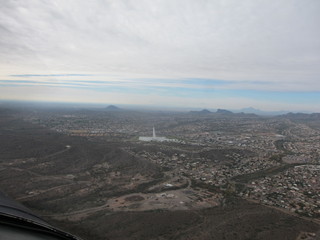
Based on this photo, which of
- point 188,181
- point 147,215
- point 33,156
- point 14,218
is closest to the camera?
point 14,218

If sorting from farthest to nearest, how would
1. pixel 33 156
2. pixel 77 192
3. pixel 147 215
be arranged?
pixel 33 156
pixel 77 192
pixel 147 215

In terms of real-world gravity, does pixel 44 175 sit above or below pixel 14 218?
below

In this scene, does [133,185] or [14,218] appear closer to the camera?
[14,218]

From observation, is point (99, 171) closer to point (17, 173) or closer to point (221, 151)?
point (17, 173)

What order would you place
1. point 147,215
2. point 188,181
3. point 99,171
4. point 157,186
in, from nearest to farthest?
point 147,215 < point 157,186 < point 188,181 < point 99,171

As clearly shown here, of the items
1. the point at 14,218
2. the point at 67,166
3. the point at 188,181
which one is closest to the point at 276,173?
the point at 188,181

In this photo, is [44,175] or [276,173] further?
[276,173]

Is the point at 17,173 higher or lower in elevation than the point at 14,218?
lower

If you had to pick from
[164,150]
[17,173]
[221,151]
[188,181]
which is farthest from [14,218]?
[221,151]

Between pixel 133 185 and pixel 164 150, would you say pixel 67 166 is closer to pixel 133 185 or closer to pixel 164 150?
pixel 133 185
